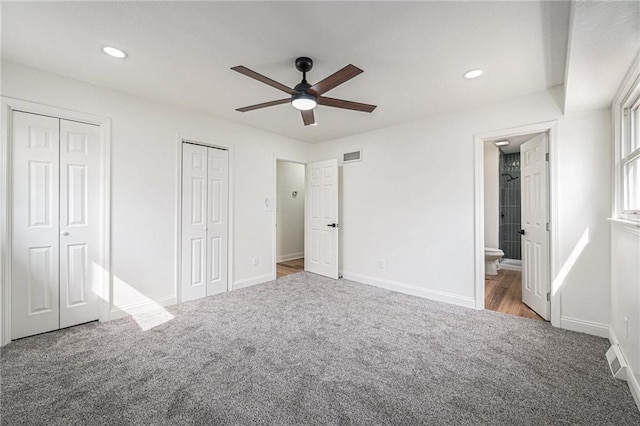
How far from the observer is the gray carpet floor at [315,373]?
5.17ft

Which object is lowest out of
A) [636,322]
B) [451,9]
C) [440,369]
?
[440,369]

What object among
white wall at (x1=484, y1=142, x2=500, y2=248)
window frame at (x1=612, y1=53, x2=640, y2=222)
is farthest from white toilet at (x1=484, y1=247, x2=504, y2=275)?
window frame at (x1=612, y1=53, x2=640, y2=222)

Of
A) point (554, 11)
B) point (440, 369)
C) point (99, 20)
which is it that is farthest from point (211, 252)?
point (554, 11)

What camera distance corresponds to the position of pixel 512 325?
107 inches

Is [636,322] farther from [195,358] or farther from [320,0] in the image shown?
[195,358]

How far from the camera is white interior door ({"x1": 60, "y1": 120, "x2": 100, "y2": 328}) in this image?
264 cm

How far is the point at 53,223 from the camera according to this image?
101 inches

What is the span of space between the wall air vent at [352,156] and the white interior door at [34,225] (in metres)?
3.58

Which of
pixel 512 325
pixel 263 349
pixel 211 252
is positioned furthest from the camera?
pixel 211 252

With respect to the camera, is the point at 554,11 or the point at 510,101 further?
the point at 510,101

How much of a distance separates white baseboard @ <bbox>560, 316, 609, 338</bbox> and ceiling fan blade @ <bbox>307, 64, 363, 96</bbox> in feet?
10.2

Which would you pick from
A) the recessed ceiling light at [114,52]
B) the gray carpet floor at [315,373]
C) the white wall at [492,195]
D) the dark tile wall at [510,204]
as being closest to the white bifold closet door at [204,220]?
the gray carpet floor at [315,373]

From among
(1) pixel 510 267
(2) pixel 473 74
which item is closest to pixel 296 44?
(2) pixel 473 74

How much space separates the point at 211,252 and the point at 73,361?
178 centimetres
